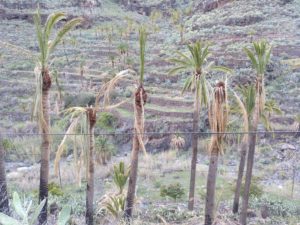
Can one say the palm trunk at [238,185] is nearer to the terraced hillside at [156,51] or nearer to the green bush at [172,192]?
the green bush at [172,192]

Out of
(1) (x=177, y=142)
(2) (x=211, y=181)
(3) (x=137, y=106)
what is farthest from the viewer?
(1) (x=177, y=142)

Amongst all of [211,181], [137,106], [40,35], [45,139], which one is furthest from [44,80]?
[211,181]

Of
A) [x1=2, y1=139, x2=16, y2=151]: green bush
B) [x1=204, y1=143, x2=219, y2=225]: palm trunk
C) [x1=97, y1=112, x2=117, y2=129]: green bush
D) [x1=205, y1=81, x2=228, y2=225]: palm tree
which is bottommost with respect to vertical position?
[x1=2, y1=139, x2=16, y2=151]: green bush

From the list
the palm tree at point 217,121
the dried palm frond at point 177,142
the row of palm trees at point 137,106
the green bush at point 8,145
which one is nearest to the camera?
the row of palm trees at point 137,106

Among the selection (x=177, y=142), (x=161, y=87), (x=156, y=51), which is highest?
(x=156, y=51)

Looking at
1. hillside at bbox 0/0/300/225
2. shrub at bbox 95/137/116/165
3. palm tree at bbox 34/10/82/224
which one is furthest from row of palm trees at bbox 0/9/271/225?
shrub at bbox 95/137/116/165

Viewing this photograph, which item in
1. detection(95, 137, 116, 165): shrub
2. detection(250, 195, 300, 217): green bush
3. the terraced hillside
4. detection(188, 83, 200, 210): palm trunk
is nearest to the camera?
detection(188, 83, 200, 210): palm trunk

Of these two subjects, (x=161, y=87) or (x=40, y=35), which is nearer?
(x=40, y=35)

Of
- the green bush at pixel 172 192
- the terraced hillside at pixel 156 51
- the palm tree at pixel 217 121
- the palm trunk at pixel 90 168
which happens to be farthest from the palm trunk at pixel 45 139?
the terraced hillside at pixel 156 51

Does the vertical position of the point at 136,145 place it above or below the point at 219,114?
below

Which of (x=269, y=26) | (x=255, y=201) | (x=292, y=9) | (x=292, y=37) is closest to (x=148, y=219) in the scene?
(x=255, y=201)

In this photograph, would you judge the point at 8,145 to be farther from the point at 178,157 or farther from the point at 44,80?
the point at 44,80

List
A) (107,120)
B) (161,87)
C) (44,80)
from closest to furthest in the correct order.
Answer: (44,80), (107,120), (161,87)

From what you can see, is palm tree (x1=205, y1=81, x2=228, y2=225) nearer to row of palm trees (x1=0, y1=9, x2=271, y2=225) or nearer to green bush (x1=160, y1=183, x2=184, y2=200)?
row of palm trees (x1=0, y1=9, x2=271, y2=225)
